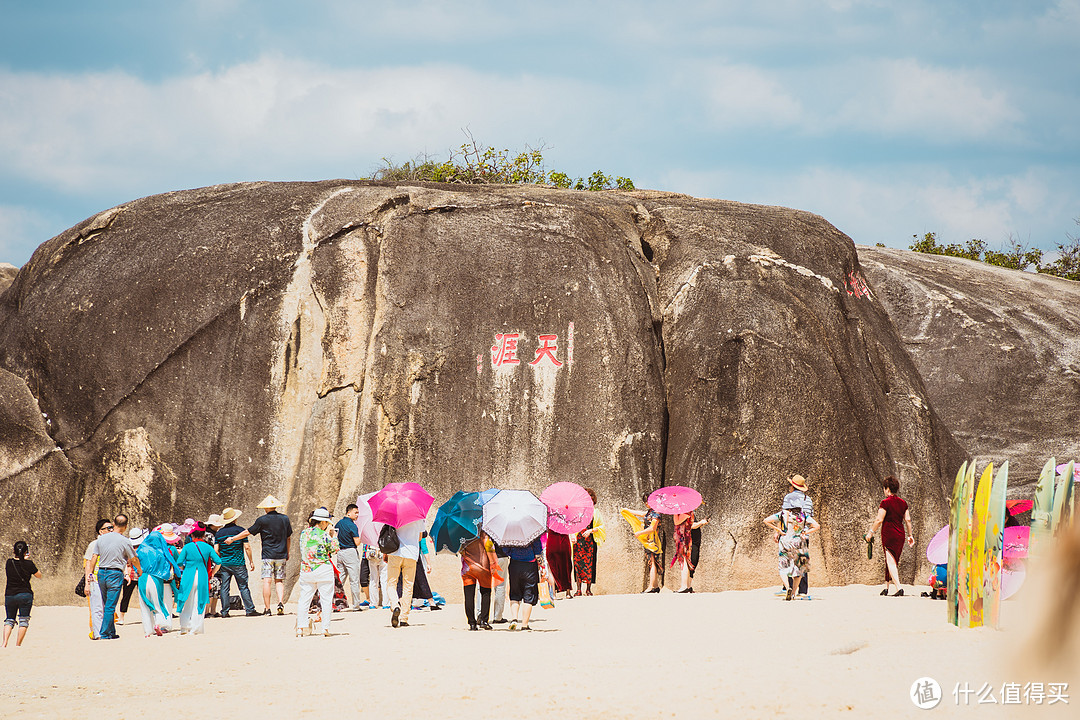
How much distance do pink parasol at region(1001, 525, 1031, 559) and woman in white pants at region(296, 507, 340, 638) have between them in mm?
6410

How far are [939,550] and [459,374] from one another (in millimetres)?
6930

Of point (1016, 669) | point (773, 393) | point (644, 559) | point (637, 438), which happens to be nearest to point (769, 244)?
point (773, 393)

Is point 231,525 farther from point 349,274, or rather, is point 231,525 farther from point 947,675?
point 947,675

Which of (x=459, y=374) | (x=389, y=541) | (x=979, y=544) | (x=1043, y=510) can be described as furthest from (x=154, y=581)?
(x=1043, y=510)

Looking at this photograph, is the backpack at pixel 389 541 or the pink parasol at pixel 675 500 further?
the pink parasol at pixel 675 500

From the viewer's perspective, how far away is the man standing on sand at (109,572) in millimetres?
10758

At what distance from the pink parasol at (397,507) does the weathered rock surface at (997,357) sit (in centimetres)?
1328

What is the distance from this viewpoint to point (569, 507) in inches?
448

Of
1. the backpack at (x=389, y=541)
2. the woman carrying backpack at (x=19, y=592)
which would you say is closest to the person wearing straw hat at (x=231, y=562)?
the woman carrying backpack at (x=19, y=592)

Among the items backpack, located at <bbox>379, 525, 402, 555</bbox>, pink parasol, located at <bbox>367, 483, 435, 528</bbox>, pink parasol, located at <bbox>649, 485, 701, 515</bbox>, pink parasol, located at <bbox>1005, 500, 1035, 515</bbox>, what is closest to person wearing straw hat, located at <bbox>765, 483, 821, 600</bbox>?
pink parasol, located at <bbox>649, 485, 701, 515</bbox>

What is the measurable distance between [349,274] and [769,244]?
6.64m

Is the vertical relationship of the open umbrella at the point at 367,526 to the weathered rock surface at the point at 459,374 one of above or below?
below

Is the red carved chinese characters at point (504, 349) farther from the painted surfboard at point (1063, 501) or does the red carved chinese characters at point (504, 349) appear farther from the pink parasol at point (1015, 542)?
the painted surfboard at point (1063, 501)

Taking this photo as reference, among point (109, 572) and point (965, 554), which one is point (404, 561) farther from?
point (965, 554)
